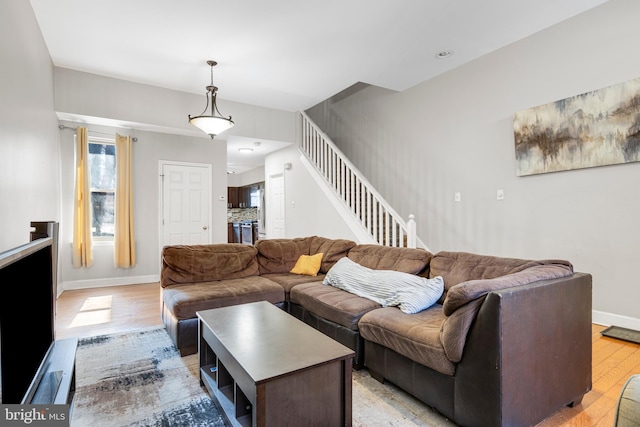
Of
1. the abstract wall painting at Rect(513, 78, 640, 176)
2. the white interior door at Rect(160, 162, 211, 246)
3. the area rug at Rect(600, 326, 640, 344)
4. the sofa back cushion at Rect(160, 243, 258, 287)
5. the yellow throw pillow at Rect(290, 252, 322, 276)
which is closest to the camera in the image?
the area rug at Rect(600, 326, 640, 344)

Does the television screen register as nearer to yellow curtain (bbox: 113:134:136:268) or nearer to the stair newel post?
the stair newel post

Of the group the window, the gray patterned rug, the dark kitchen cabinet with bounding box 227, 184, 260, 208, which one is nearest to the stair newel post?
the gray patterned rug

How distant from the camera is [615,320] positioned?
3.07 meters

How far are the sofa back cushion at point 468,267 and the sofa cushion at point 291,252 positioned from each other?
47.0 inches

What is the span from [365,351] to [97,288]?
4451 mm

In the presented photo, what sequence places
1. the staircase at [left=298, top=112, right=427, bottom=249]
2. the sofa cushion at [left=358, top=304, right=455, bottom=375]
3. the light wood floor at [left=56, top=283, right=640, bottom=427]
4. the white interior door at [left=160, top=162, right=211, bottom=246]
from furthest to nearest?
the white interior door at [left=160, top=162, right=211, bottom=246] → the staircase at [left=298, top=112, right=427, bottom=249] → the light wood floor at [left=56, top=283, right=640, bottom=427] → the sofa cushion at [left=358, top=304, right=455, bottom=375]

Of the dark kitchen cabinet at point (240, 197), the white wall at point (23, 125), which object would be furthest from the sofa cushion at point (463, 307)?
the dark kitchen cabinet at point (240, 197)

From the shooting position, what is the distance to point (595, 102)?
3.12m

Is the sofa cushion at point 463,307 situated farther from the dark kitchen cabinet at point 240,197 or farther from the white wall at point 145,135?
the dark kitchen cabinet at point 240,197

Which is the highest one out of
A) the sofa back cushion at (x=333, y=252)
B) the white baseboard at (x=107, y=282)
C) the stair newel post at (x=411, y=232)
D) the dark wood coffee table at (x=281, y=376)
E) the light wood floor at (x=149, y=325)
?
the stair newel post at (x=411, y=232)

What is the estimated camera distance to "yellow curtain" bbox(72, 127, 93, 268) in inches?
184

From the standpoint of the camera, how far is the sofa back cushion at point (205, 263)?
315cm

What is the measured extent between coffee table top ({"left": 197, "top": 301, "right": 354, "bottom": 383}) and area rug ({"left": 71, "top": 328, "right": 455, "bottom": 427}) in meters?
0.41

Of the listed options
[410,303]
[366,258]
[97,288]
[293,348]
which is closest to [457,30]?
[366,258]
